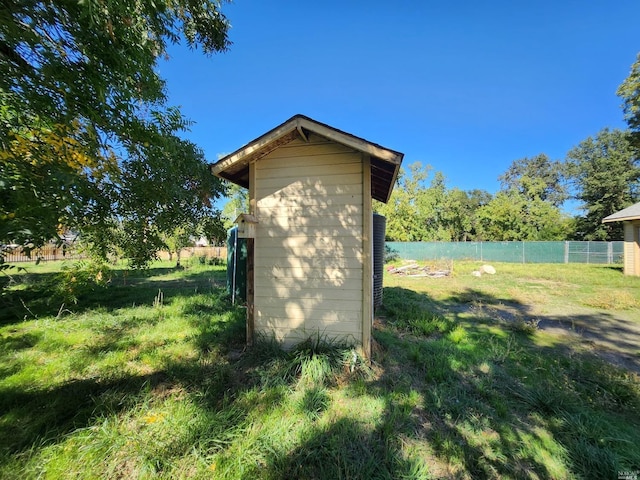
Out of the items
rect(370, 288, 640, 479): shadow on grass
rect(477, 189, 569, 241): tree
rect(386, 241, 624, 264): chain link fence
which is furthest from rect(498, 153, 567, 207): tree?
rect(370, 288, 640, 479): shadow on grass

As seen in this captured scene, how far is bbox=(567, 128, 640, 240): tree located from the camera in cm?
2319

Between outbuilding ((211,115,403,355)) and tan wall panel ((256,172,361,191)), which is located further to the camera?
tan wall panel ((256,172,361,191))

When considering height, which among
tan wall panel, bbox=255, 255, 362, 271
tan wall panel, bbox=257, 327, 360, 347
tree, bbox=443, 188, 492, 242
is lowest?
tan wall panel, bbox=257, 327, 360, 347

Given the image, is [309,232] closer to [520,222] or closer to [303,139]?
[303,139]

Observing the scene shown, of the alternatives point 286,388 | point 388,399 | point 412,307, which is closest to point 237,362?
point 286,388

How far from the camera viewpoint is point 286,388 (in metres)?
3.01

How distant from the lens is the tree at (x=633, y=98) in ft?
36.3

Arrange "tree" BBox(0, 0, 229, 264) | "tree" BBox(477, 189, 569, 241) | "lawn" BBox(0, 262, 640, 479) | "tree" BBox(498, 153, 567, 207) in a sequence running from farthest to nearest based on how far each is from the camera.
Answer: "tree" BBox(498, 153, 567, 207), "tree" BBox(477, 189, 569, 241), "lawn" BBox(0, 262, 640, 479), "tree" BBox(0, 0, 229, 264)

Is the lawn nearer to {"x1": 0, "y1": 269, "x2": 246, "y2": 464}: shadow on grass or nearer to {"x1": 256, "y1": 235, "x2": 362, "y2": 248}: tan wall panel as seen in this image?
{"x1": 0, "y1": 269, "x2": 246, "y2": 464}: shadow on grass

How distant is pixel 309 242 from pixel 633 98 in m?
16.0

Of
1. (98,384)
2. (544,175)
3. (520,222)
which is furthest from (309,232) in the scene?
(544,175)

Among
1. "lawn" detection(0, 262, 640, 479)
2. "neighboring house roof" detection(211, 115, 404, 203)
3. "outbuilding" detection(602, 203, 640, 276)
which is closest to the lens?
"lawn" detection(0, 262, 640, 479)

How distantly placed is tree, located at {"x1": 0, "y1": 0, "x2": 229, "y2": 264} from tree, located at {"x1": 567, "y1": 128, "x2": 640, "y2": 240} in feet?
101

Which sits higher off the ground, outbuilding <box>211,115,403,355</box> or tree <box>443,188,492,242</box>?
tree <box>443,188,492,242</box>
